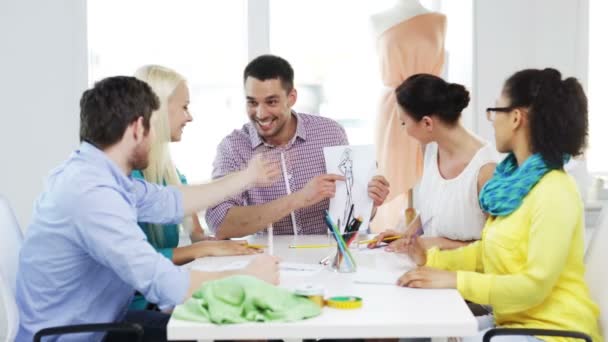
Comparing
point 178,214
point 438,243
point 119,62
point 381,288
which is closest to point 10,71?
point 119,62

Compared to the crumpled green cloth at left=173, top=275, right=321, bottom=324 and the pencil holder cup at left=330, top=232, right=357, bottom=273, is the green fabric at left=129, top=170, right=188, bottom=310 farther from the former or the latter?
the crumpled green cloth at left=173, top=275, right=321, bottom=324

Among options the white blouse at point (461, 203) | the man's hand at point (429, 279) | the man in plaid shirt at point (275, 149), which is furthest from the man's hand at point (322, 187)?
the man's hand at point (429, 279)

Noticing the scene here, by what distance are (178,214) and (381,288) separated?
87cm

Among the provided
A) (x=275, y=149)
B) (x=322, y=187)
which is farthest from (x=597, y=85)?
(x=322, y=187)

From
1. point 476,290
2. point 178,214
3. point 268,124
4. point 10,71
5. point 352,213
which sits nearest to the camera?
point 476,290

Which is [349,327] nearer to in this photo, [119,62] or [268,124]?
[268,124]

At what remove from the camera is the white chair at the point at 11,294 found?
6.45 feet

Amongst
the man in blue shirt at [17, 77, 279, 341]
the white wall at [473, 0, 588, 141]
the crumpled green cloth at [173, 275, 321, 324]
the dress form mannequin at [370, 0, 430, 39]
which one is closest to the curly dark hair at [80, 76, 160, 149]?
the man in blue shirt at [17, 77, 279, 341]

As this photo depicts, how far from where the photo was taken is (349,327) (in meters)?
1.66

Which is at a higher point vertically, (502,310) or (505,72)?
(505,72)

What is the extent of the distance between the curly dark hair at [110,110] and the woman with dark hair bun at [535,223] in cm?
87

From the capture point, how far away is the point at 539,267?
197cm

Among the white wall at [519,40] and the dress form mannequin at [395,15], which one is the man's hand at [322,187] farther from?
the white wall at [519,40]

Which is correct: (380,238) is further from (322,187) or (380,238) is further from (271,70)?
(271,70)
